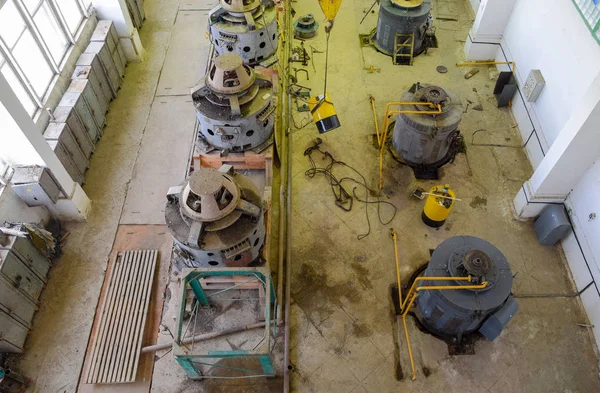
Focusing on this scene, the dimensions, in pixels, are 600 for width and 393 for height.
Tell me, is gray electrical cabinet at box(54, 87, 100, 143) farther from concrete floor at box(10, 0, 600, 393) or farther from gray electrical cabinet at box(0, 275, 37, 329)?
gray electrical cabinet at box(0, 275, 37, 329)

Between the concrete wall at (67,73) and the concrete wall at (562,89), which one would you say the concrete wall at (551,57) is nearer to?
the concrete wall at (562,89)

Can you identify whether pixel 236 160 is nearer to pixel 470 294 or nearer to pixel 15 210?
pixel 15 210

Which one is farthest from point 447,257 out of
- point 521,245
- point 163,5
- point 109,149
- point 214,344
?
point 163,5

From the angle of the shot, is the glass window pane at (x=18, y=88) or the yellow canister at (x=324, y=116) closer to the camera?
the glass window pane at (x=18, y=88)

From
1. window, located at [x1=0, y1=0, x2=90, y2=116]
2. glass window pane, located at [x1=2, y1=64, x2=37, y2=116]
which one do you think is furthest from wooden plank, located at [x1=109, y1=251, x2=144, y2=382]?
window, located at [x1=0, y1=0, x2=90, y2=116]

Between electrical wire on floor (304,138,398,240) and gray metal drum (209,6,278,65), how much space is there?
9.42ft

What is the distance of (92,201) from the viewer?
10031 millimetres

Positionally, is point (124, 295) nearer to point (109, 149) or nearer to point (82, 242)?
point (82, 242)

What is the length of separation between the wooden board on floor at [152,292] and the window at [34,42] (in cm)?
333

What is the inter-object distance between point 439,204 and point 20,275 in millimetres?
8177

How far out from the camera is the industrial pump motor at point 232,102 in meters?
8.85

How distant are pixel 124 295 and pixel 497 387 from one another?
7124 mm

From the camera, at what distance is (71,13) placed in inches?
430

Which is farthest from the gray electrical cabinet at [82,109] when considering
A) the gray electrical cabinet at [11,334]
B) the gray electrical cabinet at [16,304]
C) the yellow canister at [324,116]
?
the yellow canister at [324,116]
